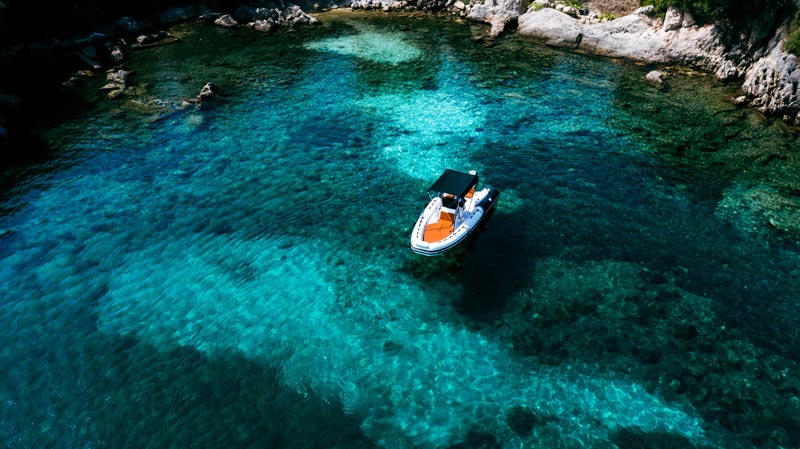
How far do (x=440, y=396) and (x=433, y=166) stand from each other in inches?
727

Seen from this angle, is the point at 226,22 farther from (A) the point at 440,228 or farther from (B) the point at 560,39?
(A) the point at 440,228

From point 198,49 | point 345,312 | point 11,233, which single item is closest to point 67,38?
point 198,49

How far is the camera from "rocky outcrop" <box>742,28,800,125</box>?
123ft

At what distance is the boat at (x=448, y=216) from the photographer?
24094 millimetres

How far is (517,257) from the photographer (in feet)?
83.3

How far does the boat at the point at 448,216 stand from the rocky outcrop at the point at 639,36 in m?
34.6

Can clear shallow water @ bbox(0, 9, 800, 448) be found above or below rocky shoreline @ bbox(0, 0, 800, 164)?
below

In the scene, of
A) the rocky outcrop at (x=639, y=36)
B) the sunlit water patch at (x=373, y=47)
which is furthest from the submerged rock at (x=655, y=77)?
the sunlit water patch at (x=373, y=47)

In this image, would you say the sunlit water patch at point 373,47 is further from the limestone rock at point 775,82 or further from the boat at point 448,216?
the limestone rock at point 775,82

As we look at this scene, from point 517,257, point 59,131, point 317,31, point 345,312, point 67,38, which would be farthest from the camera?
point 317,31

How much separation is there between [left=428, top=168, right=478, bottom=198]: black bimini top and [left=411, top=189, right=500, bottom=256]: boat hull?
60.0 inches

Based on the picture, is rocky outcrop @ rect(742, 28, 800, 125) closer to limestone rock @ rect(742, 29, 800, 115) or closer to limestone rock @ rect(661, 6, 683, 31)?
limestone rock @ rect(742, 29, 800, 115)

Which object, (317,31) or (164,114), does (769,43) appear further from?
(164,114)

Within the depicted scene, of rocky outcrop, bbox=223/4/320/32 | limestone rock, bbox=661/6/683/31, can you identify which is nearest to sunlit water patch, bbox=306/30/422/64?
rocky outcrop, bbox=223/4/320/32
